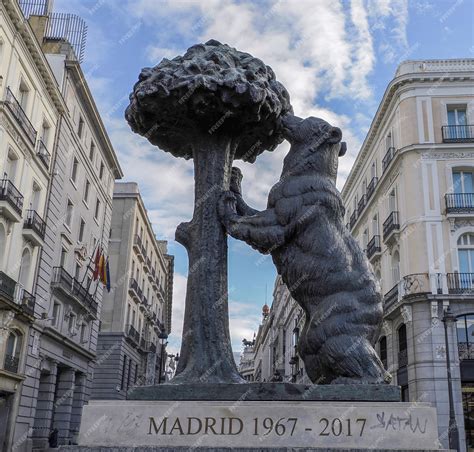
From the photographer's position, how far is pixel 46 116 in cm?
2584

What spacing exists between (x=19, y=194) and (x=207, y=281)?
64.1 ft

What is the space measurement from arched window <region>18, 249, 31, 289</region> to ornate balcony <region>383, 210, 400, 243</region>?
55.4 feet

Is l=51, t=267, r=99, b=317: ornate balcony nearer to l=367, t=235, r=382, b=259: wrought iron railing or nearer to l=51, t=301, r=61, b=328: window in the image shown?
l=51, t=301, r=61, b=328: window

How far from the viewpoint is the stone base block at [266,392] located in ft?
13.6

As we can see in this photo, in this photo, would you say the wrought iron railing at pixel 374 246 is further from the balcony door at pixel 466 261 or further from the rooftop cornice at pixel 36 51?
the rooftop cornice at pixel 36 51

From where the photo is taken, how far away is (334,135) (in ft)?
16.8

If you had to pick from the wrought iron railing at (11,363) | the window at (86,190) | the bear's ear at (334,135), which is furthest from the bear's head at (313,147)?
the window at (86,190)

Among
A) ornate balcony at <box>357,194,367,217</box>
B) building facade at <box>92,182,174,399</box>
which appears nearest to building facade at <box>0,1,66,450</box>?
building facade at <box>92,182,174,399</box>

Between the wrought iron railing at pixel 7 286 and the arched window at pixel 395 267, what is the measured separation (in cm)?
1812

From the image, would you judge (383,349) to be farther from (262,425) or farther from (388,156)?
(262,425)

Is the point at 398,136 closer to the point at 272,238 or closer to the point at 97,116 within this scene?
the point at 97,116

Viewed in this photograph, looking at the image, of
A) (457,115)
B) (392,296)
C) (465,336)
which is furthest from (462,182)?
(465,336)

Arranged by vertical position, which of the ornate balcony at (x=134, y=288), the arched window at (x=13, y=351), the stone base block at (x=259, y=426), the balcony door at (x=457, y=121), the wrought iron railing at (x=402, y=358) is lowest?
the stone base block at (x=259, y=426)

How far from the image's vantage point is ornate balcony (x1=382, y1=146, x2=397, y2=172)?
29.7 meters
